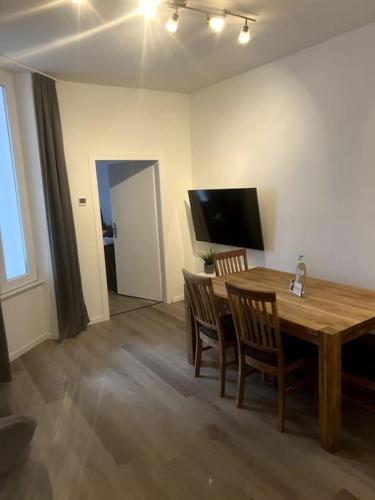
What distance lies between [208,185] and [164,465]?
3.38m

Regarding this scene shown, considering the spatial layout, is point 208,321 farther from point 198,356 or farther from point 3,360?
point 3,360

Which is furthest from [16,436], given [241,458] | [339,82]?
[339,82]

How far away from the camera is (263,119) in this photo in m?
3.85

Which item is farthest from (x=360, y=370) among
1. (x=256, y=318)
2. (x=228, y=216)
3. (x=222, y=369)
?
(x=228, y=216)

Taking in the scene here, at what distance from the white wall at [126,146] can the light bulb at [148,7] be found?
5.79ft

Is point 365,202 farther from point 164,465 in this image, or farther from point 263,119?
point 164,465

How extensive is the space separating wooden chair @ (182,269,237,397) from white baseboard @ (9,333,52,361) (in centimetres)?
184

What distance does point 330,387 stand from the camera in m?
2.11

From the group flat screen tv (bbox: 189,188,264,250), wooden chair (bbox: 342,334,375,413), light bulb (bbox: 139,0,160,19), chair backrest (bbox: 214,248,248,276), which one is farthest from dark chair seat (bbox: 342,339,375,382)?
light bulb (bbox: 139,0,160,19)

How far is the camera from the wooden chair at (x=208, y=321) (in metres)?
2.72

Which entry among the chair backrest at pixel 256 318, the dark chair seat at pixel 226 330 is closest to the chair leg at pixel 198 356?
the dark chair seat at pixel 226 330

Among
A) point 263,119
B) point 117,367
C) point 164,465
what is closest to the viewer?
point 164,465

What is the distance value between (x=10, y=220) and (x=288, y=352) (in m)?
2.92

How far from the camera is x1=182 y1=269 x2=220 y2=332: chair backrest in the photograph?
2.71 meters
